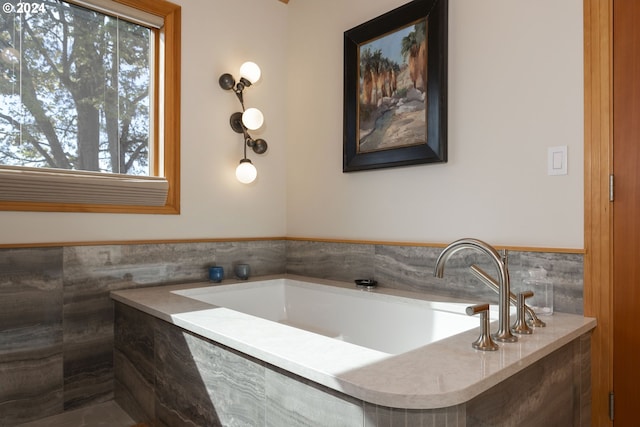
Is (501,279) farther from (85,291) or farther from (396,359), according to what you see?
(85,291)

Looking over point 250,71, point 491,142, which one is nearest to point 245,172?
point 250,71

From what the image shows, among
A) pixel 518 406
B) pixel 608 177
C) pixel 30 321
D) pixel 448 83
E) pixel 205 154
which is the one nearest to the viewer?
pixel 518 406

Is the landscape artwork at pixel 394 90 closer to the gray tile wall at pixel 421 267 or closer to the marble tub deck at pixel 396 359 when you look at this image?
the gray tile wall at pixel 421 267

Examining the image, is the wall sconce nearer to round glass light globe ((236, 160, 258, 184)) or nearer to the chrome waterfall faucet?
round glass light globe ((236, 160, 258, 184))

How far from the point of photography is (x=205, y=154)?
8.54ft

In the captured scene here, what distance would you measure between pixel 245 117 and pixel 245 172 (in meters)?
0.34

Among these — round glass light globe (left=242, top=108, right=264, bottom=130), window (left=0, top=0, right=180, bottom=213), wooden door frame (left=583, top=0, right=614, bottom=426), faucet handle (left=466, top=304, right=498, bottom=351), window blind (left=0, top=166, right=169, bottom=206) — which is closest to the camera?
faucet handle (left=466, top=304, right=498, bottom=351)

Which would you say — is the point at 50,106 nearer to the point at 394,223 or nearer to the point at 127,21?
the point at 127,21

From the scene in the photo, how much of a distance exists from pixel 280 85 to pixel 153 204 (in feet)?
4.11

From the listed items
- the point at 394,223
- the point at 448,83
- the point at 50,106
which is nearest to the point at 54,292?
the point at 50,106

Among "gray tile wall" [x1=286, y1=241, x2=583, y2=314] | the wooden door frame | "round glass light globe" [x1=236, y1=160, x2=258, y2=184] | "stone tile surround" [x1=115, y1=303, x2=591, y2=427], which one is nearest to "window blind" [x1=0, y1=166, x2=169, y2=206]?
"round glass light globe" [x1=236, y1=160, x2=258, y2=184]

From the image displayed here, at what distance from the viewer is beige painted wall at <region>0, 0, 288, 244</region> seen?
8.16 feet

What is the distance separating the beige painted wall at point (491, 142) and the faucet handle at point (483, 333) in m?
0.71

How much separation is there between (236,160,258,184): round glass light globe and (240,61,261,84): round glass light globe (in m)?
0.53
